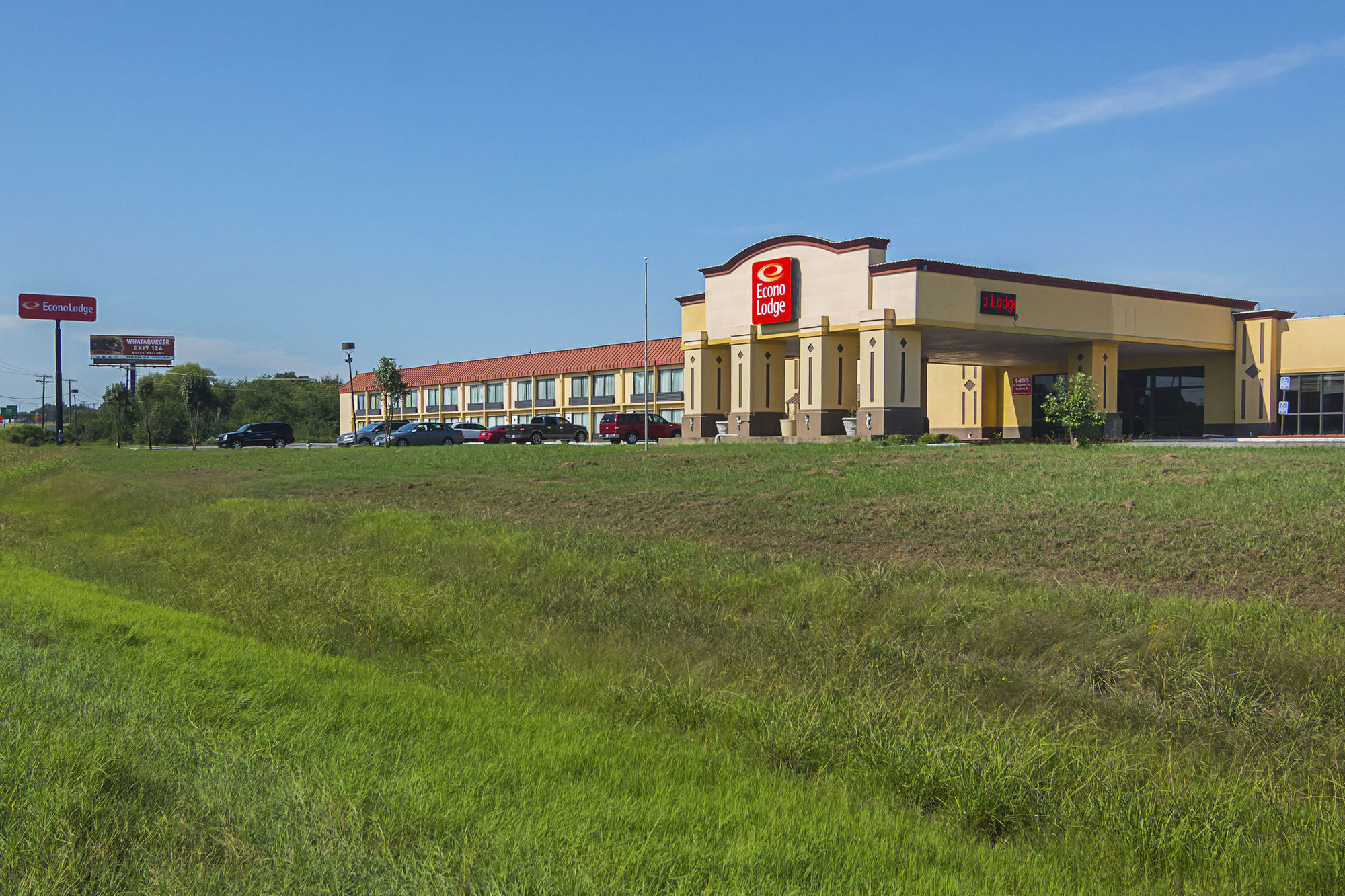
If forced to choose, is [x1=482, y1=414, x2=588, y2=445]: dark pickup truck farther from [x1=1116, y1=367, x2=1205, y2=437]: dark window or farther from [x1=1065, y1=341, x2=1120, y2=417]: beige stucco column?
[x1=1116, y1=367, x2=1205, y2=437]: dark window

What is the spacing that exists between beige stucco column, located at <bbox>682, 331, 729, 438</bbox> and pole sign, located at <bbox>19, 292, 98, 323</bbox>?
2960 inches

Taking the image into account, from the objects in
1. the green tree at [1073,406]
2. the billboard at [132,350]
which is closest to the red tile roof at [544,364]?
the billboard at [132,350]

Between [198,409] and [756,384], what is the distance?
58350 millimetres

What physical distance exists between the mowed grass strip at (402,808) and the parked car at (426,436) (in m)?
54.5

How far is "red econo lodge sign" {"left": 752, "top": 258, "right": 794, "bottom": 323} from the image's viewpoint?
45.2m

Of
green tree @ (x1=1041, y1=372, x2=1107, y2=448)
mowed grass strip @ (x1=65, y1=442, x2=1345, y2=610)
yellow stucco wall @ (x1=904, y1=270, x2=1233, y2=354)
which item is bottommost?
mowed grass strip @ (x1=65, y1=442, x2=1345, y2=610)

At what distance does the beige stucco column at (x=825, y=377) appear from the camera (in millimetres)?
43969

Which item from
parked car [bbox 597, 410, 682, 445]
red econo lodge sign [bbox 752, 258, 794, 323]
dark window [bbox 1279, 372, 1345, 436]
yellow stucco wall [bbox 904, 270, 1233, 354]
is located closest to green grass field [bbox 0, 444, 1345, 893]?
yellow stucco wall [bbox 904, 270, 1233, 354]

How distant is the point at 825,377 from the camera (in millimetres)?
44000

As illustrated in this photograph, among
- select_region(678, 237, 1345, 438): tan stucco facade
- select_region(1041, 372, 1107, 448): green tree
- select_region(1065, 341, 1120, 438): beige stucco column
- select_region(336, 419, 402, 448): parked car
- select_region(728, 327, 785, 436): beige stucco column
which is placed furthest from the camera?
select_region(336, 419, 402, 448): parked car

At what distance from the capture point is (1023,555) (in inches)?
466

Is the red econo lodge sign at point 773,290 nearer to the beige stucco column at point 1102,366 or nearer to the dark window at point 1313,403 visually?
the beige stucco column at point 1102,366

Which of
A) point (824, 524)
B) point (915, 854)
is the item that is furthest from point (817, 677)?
point (824, 524)

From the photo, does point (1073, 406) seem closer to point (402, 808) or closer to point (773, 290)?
point (773, 290)
